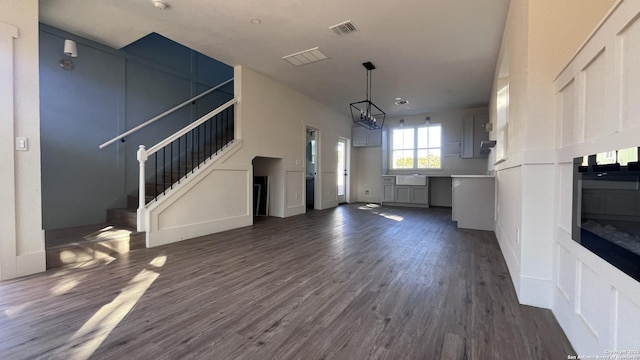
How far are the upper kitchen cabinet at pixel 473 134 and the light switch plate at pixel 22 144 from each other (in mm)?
8213

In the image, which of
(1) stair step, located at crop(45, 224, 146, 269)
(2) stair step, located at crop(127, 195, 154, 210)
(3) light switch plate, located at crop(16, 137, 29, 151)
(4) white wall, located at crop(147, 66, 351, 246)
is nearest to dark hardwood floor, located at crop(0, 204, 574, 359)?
(1) stair step, located at crop(45, 224, 146, 269)

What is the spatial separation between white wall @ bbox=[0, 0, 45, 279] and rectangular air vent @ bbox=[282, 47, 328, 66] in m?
2.95

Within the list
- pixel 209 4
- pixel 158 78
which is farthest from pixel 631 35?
pixel 158 78

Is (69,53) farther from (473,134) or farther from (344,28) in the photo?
(473,134)

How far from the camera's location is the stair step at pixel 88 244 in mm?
2742

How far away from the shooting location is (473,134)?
23.5 feet

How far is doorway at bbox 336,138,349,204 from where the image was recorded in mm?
8547

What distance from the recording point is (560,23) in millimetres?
1857

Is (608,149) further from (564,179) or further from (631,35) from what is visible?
(564,179)

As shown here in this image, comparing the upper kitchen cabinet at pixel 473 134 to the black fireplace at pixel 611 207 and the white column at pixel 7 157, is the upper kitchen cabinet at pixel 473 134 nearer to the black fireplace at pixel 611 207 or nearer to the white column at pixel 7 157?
the black fireplace at pixel 611 207

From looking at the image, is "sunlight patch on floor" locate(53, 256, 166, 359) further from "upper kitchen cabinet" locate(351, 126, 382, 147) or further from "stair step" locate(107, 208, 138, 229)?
"upper kitchen cabinet" locate(351, 126, 382, 147)

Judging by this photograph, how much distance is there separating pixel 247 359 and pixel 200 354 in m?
0.26

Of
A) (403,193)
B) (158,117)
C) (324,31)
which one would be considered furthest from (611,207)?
(403,193)

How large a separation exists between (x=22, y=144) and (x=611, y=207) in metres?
Result: 4.27
